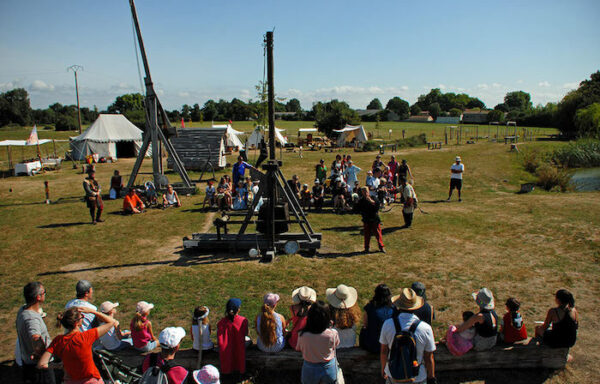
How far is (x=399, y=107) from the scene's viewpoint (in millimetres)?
138625

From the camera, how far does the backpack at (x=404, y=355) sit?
141 inches

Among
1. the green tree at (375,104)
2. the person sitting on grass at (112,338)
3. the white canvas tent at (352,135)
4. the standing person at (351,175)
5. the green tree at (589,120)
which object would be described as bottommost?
the person sitting on grass at (112,338)

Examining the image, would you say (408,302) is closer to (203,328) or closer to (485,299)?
(485,299)

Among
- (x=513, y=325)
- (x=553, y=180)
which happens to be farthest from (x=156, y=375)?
(x=553, y=180)

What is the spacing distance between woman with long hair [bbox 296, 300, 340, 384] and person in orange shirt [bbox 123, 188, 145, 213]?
37.5 ft

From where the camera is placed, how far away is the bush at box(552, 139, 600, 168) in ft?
83.3

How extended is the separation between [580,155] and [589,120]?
1389cm

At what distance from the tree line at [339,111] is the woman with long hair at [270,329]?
79.6 feet

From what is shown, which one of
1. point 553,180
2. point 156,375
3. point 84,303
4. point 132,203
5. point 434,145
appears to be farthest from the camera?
point 434,145

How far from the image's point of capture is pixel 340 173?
49.0 feet

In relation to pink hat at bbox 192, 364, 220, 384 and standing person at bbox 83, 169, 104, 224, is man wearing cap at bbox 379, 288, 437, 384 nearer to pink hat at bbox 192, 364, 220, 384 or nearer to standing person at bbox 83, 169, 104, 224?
pink hat at bbox 192, 364, 220, 384

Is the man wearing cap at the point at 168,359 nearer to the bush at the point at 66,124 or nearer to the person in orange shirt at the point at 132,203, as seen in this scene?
the person in orange shirt at the point at 132,203

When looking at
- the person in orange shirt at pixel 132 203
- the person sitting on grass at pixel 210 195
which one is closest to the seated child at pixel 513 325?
the person sitting on grass at pixel 210 195

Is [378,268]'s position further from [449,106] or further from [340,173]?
[449,106]
